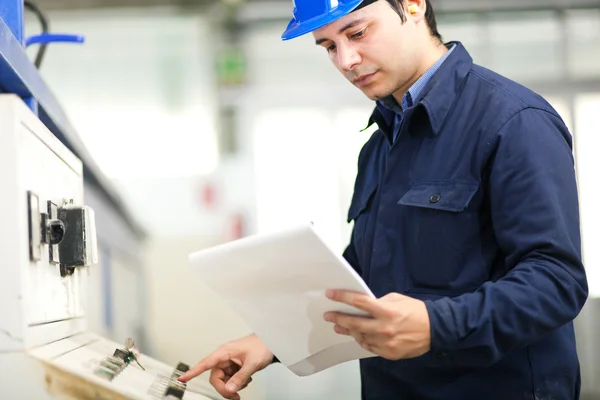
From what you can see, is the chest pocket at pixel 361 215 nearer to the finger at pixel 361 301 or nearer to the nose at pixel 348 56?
the nose at pixel 348 56

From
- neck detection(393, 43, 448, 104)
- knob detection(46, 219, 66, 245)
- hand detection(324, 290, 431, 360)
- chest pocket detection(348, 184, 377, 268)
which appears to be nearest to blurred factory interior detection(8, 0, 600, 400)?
chest pocket detection(348, 184, 377, 268)

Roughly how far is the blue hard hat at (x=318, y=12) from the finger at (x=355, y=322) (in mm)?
520

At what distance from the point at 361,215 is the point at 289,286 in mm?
425

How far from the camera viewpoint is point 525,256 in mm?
1026

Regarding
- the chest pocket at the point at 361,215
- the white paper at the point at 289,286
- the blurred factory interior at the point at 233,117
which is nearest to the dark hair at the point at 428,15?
the chest pocket at the point at 361,215

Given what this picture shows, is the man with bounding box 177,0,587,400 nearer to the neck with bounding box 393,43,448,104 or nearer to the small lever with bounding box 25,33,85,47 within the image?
the neck with bounding box 393,43,448,104

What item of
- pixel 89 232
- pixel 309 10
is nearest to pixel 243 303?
pixel 89 232

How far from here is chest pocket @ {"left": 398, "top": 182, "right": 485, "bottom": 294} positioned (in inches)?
44.3

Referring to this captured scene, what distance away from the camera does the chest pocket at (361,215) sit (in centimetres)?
134

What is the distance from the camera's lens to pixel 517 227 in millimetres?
1038

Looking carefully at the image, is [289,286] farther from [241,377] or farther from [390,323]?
[241,377]

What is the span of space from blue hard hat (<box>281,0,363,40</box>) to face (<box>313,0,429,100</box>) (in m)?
0.01

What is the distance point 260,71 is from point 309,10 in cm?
386

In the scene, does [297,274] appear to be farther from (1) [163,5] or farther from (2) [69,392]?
(1) [163,5]
